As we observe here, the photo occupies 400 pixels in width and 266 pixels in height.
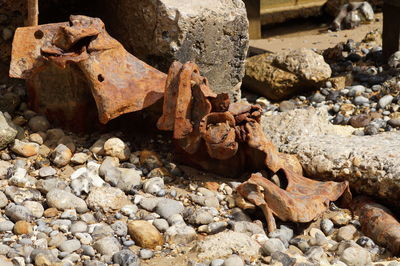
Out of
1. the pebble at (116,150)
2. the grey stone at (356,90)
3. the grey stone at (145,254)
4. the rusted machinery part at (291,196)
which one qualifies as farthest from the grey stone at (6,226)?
the grey stone at (356,90)

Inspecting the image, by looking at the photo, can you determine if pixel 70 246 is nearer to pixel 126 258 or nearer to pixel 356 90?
pixel 126 258

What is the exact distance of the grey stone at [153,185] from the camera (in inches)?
163

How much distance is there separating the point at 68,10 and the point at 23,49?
1097 millimetres

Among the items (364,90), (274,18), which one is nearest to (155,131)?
(364,90)

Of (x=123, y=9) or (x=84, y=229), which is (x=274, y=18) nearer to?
(x=123, y=9)

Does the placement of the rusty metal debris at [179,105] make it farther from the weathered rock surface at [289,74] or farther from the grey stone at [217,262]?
the weathered rock surface at [289,74]

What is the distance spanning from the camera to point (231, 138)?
4.11 metres

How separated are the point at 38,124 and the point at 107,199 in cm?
96

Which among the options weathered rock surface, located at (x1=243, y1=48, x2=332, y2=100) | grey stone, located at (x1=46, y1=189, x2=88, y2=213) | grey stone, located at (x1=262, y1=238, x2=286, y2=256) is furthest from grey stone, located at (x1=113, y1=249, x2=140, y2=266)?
weathered rock surface, located at (x1=243, y1=48, x2=332, y2=100)

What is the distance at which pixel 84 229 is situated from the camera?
3.68 metres

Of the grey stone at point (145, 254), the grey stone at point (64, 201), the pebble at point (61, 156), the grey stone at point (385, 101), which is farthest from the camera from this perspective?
the grey stone at point (385, 101)

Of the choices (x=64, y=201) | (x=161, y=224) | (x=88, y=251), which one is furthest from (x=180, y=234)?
(x=64, y=201)

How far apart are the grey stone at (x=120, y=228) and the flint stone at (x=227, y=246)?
0.38m

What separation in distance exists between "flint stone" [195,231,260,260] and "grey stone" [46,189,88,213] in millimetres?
687
